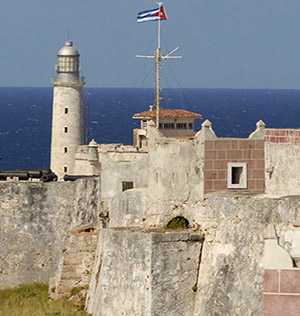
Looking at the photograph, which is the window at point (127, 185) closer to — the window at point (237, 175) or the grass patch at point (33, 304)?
the grass patch at point (33, 304)

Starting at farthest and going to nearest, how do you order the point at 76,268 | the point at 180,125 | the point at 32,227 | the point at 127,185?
the point at 180,125
the point at 32,227
the point at 127,185
the point at 76,268

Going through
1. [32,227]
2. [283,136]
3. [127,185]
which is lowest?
[32,227]

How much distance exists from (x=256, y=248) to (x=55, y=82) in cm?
3739

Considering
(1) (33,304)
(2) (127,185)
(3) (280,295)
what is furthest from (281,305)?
(2) (127,185)

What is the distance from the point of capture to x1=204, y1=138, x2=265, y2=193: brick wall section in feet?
109

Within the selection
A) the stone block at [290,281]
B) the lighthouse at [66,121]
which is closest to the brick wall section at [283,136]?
the stone block at [290,281]

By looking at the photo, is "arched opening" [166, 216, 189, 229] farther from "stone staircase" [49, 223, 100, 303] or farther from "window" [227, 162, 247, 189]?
"stone staircase" [49, 223, 100, 303]

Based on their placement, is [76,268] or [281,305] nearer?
[281,305]

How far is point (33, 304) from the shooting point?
40281 mm

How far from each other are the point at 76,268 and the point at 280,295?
2469 cm

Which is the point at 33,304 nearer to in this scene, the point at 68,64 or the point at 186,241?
the point at 186,241

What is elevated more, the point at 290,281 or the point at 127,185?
the point at 127,185

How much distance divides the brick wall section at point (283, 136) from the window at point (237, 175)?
3.95 ft

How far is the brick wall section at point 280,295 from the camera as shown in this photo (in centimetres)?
1502
